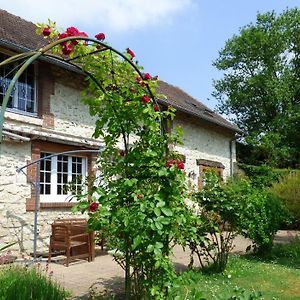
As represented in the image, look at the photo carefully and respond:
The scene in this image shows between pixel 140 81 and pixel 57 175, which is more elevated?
pixel 140 81

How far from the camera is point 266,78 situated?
27.8 m

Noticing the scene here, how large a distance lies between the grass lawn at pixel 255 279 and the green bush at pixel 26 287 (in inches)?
60.9

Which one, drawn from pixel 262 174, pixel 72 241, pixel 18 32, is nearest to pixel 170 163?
pixel 72 241

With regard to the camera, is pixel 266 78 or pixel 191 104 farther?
pixel 266 78

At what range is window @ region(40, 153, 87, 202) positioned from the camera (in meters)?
10.4

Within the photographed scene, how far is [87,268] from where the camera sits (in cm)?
785

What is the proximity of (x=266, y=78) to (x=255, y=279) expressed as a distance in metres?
22.8

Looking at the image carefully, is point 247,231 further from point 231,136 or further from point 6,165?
point 231,136

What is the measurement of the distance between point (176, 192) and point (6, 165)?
250 inches

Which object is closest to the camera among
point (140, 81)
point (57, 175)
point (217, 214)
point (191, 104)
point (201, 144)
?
point (140, 81)

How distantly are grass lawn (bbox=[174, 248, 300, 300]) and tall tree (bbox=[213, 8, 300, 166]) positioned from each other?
58.0 ft

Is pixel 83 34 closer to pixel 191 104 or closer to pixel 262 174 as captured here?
pixel 191 104

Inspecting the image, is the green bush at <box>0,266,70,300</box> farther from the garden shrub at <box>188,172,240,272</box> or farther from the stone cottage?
the stone cottage

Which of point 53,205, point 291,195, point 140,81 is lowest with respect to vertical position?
point 53,205
